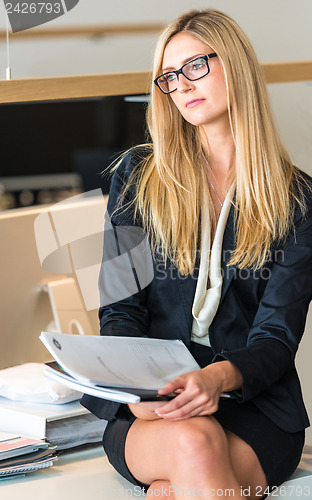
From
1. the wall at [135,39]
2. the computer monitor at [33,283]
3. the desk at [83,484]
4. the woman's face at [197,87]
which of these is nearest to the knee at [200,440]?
the desk at [83,484]

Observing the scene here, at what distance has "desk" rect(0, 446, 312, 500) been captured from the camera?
136 cm

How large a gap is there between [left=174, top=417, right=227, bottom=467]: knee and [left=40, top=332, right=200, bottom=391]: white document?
85 mm

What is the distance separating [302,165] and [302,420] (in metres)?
1.24

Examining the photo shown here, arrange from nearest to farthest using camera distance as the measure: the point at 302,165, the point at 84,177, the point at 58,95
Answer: the point at 58,95 → the point at 302,165 → the point at 84,177

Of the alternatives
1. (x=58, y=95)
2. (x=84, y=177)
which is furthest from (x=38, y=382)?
(x=84, y=177)

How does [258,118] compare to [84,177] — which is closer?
[258,118]

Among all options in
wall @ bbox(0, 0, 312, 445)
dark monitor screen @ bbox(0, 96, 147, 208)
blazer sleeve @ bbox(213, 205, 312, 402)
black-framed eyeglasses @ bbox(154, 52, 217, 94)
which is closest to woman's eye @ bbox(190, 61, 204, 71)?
black-framed eyeglasses @ bbox(154, 52, 217, 94)

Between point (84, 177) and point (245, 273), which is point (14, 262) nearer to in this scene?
point (245, 273)

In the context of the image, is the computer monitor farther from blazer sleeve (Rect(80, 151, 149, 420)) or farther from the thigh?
the thigh

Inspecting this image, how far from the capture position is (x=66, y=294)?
2.24 metres

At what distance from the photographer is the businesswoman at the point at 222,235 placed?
4.54ft

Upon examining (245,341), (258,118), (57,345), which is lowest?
(245,341)

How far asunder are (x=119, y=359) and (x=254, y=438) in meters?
0.30

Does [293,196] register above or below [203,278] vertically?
above
